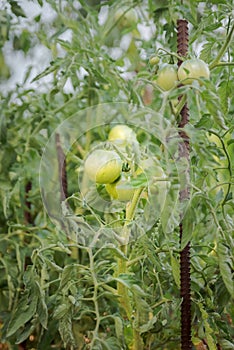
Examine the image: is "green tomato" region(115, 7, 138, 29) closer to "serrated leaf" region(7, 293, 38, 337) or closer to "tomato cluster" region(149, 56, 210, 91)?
"tomato cluster" region(149, 56, 210, 91)

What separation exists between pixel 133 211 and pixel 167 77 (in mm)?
162

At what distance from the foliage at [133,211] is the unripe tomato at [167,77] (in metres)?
0.02

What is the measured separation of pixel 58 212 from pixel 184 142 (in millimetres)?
224

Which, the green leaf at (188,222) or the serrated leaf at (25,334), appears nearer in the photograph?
the green leaf at (188,222)

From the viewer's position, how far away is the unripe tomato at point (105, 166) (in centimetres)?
70

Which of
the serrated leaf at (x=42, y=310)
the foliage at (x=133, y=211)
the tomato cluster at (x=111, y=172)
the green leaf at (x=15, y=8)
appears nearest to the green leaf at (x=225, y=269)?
the foliage at (x=133, y=211)

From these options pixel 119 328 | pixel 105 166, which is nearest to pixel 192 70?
pixel 105 166

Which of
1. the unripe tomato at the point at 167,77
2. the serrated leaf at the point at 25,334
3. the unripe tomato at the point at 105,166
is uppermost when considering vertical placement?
the unripe tomato at the point at 167,77

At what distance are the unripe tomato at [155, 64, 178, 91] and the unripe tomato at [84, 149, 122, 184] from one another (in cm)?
10

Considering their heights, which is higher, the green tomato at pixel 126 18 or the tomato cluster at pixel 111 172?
the green tomato at pixel 126 18

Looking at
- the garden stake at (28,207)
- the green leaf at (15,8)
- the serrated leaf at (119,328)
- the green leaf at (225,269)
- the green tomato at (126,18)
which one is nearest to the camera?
the green leaf at (225,269)

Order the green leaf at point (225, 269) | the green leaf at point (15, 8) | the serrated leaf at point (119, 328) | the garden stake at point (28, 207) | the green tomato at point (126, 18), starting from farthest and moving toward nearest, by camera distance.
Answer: the garden stake at point (28, 207) → the green tomato at point (126, 18) → the green leaf at point (15, 8) → the serrated leaf at point (119, 328) → the green leaf at point (225, 269)

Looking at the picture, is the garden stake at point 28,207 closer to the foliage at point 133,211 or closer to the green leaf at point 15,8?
the foliage at point 133,211

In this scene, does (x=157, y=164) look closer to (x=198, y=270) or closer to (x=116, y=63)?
(x=198, y=270)
